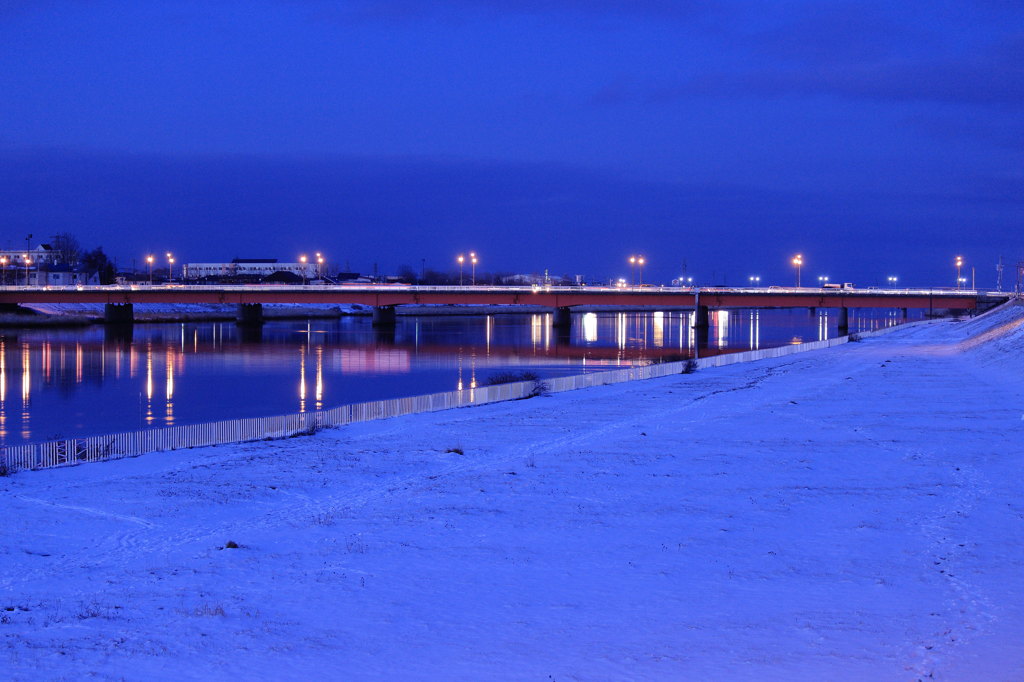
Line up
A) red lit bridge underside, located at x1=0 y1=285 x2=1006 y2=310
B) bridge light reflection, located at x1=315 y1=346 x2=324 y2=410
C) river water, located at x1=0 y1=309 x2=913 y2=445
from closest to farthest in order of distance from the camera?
river water, located at x1=0 y1=309 x2=913 y2=445 → bridge light reflection, located at x1=315 y1=346 x2=324 y2=410 → red lit bridge underside, located at x1=0 y1=285 x2=1006 y2=310

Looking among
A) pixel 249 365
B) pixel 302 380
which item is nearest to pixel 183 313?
pixel 249 365

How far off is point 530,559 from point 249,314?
95.9m

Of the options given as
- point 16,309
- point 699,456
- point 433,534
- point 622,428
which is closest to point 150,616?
point 433,534

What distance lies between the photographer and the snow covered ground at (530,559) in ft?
32.6

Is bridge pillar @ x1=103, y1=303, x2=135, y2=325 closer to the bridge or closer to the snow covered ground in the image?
the bridge

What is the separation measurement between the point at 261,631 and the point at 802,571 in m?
7.04

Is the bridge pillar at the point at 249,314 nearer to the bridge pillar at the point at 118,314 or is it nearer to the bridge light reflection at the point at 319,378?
the bridge pillar at the point at 118,314

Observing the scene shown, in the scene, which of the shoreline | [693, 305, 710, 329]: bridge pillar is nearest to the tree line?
the shoreline

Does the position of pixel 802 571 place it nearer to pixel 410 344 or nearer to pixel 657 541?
pixel 657 541

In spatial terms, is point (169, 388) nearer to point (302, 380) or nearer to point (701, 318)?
point (302, 380)

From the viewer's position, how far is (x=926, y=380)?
3953cm

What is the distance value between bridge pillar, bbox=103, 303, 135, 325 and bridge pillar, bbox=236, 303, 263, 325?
1211 cm

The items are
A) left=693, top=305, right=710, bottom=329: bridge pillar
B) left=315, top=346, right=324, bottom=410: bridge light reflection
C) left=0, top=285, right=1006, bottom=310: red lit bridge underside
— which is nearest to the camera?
left=315, top=346, right=324, bottom=410: bridge light reflection

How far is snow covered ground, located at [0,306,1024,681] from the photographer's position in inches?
392
